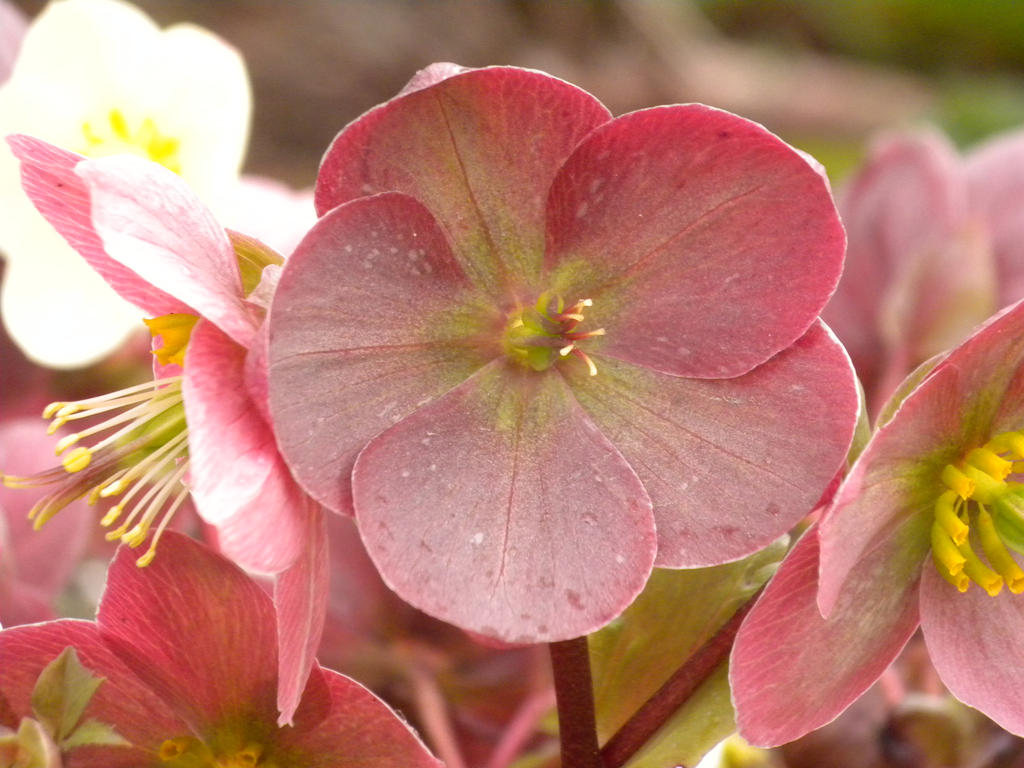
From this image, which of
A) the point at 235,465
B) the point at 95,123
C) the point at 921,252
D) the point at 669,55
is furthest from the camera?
the point at 669,55

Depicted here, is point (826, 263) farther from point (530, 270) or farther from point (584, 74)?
point (584, 74)

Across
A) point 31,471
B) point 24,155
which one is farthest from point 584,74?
point 24,155

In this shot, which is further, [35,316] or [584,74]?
[584,74]

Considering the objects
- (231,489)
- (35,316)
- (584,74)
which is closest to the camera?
(231,489)

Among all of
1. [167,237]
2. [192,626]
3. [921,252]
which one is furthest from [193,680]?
[921,252]

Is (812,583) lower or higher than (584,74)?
higher

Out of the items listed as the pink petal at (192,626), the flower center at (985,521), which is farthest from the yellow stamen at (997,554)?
the pink petal at (192,626)

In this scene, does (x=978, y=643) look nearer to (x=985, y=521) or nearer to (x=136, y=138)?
(x=985, y=521)

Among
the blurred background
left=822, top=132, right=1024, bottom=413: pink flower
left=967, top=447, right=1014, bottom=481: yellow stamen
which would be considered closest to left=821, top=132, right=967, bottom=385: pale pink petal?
left=822, top=132, right=1024, bottom=413: pink flower
